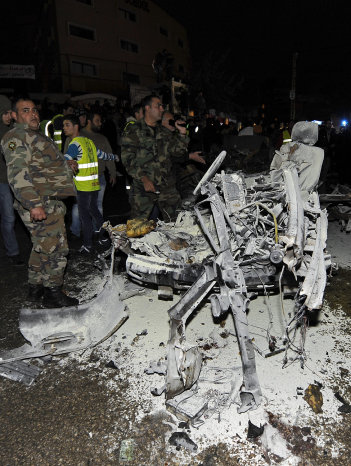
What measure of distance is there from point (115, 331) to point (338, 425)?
6.90ft

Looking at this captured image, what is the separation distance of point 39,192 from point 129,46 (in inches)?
1174

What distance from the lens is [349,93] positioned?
34750 mm

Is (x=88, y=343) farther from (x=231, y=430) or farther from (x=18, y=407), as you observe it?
(x=231, y=430)

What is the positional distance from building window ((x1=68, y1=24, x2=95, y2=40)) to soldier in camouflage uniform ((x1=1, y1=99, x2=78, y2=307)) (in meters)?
25.3

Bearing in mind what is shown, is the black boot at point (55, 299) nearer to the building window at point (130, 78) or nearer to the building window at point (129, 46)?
the building window at point (130, 78)

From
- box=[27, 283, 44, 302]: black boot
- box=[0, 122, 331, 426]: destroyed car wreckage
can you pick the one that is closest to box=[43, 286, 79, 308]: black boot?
box=[27, 283, 44, 302]: black boot

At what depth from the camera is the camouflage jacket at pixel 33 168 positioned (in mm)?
3668

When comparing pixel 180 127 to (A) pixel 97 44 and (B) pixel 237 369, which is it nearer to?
(B) pixel 237 369

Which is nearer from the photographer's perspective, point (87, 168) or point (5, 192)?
point (5, 192)

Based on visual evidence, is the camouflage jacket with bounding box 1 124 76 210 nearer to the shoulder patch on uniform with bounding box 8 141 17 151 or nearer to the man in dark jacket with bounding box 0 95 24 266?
the shoulder patch on uniform with bounding box 8 141 17 151

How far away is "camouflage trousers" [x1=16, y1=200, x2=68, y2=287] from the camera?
12.9ft

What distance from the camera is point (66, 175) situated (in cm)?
398

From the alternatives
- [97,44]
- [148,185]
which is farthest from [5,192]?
[97,44]

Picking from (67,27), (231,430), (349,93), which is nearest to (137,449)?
(231,430)
